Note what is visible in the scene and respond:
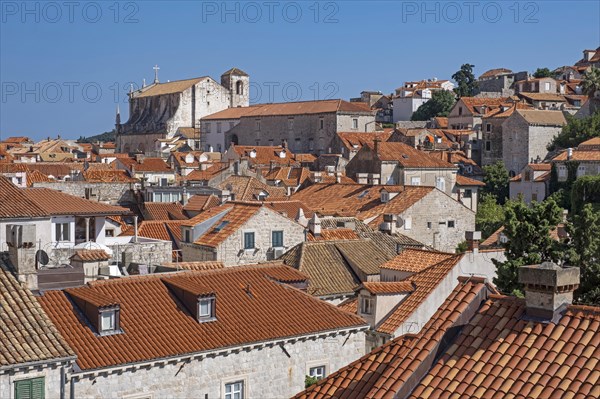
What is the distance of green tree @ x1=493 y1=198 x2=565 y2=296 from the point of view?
2717 centimetres

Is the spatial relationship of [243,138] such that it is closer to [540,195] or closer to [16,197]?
[540,195]

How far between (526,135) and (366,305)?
71.4 meters

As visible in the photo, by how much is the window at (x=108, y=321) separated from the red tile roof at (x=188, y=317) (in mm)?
229

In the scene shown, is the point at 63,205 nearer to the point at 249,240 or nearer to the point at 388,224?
the point at 249,240

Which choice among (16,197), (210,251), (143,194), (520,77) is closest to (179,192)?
(143,194)

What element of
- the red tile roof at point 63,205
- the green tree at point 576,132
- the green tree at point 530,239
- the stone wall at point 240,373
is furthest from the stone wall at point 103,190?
the green tree at point 576,132

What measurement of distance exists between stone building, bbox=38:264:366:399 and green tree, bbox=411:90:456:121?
341 ft

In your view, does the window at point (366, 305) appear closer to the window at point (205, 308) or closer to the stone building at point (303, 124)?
the window at point (205, 308)

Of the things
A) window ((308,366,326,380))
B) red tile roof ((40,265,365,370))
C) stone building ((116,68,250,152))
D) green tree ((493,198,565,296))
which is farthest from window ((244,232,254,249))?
stone building ((116,68,250,152))

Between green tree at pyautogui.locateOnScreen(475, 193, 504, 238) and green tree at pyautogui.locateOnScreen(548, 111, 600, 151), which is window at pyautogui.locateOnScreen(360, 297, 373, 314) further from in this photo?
green tree at pyautogui.locateOnScreen(548, 111, 600, 151)

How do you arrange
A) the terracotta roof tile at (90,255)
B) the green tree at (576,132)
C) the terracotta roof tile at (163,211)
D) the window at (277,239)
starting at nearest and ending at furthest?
the terracotta roof tile at (90,255) < the window at (277,239) < the terracotta roof tile at (163,211) < the green tree at (576,132)

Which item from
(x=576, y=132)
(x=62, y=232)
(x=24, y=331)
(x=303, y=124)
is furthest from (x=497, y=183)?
(x=24, y=331)

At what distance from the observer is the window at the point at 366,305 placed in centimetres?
2316

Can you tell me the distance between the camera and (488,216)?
6806 cm
